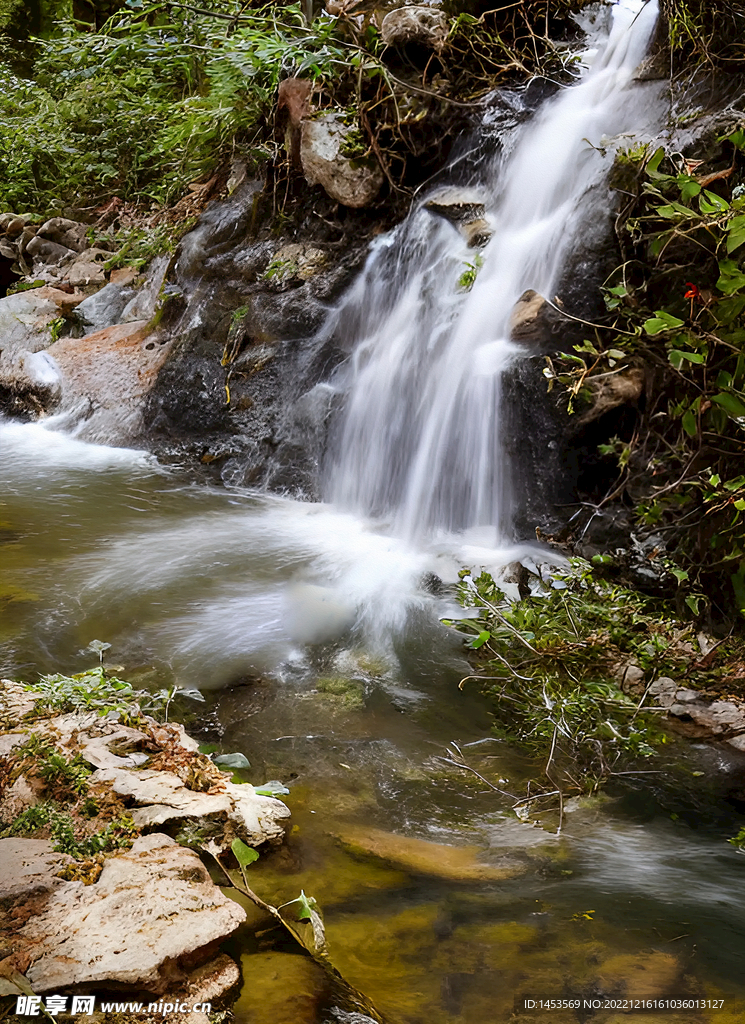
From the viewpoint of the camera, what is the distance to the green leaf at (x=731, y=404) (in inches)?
141

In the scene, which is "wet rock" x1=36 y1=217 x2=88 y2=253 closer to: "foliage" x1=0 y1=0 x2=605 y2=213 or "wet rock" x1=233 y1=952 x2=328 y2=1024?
"foliage" x1=0 y1=0 x2=605 y2=213

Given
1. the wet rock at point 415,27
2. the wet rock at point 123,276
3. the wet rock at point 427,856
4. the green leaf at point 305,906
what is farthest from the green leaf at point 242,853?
the wet rock at point 123,276

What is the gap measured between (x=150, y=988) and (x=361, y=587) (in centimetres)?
306

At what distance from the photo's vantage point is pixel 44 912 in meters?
1.77

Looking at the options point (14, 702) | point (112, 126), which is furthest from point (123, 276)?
point (14, 702)

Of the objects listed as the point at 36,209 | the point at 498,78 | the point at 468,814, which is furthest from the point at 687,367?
the point at 36,209

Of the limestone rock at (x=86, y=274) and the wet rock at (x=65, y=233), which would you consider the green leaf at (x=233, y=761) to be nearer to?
the limestone rock at (x=86, y=274)

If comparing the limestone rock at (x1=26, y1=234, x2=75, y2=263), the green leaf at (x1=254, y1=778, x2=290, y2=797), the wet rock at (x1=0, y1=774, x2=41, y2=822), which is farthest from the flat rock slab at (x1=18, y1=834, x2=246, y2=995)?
the limestone rock at (x1=26, y1=234, x2=75, y2=263)

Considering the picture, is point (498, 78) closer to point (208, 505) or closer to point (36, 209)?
point (208, 505)

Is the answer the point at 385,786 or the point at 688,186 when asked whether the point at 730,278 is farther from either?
the point at 385,786

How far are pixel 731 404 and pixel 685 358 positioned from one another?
30cm

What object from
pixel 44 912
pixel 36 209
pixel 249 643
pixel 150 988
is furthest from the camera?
pixel 36 209

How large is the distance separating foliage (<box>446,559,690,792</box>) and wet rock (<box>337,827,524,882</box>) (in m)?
0.60

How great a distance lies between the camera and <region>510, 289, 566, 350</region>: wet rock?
4.80 metres
